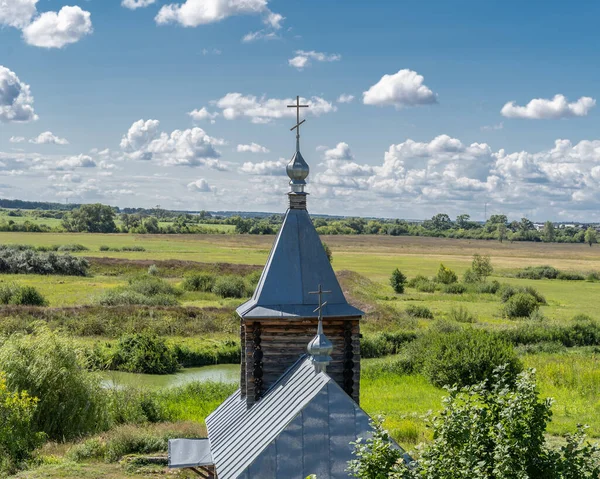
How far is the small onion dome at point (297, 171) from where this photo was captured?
383 inches

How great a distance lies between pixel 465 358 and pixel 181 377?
43.6 feet

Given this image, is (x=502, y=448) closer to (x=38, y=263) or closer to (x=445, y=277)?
(x=445, y=277)

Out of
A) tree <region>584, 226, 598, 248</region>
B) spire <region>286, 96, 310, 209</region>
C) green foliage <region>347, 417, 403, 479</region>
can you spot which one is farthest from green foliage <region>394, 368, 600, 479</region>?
tree <region>584, 226, 598, 248</region>

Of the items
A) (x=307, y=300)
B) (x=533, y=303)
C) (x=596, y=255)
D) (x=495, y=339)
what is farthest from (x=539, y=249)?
(x=307, y=300)

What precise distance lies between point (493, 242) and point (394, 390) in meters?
122

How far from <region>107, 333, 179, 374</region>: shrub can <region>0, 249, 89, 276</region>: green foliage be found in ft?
109

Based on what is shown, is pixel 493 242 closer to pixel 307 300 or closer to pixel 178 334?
pixel 178 334

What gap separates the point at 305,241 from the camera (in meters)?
9.70

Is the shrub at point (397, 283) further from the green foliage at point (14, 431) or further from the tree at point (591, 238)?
the tree at point (591, 238)

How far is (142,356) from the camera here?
1203 inches

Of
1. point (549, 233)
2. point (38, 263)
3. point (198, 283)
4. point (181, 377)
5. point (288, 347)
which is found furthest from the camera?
point (549, 233)

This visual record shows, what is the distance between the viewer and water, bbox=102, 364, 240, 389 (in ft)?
93.0

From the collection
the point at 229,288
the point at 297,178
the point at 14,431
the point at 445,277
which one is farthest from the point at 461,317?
the point at 297,178

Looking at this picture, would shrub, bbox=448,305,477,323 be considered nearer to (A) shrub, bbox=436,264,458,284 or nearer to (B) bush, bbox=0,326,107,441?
(A) shrub, bbox=436,264,458,284
